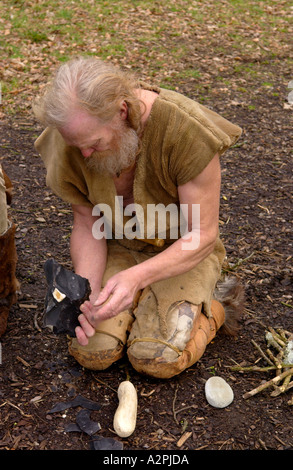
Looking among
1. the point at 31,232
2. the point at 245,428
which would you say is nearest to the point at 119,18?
the point at 31,232

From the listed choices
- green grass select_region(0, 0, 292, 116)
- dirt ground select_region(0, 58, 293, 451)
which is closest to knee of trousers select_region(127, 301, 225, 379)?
dirt ground select_region(0, 58, 293, 451)

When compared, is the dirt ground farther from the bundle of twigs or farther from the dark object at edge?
the dark object at edge

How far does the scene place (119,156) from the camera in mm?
2717

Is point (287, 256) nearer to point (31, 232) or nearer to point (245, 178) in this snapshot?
point (245, 178)

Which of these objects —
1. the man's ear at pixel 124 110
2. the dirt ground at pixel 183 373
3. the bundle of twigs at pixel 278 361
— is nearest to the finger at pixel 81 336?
the dirt ground at pixel 183 373

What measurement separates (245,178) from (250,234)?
33.9 inches

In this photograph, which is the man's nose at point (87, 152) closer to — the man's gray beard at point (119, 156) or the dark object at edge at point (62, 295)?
the man's gray beard at point (119, 156)

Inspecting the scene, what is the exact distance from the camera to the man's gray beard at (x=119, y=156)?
Result: 8.79ft

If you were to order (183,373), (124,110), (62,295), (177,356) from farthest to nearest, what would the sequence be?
1. (183,373)
2. (177,356)
3. (62,295)
4. (124,110)

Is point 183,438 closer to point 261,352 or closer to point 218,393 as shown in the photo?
point 218,393

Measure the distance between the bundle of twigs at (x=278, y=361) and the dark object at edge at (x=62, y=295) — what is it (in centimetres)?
90

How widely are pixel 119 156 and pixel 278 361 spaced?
1.34 m

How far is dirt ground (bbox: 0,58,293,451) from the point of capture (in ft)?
8.77

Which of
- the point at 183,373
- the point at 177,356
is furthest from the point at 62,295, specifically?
the point at 183,373
